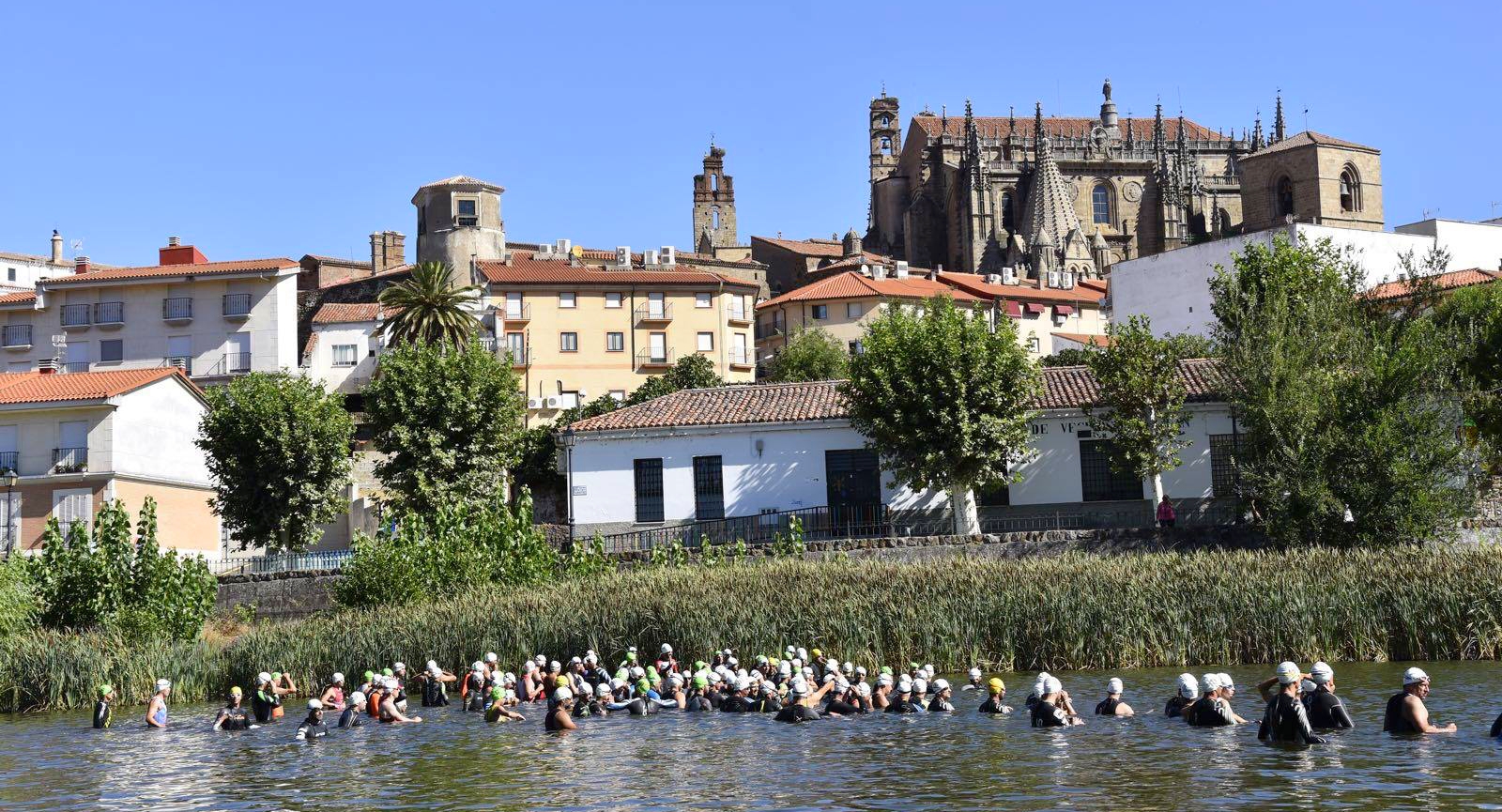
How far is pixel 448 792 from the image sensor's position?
2361 cm

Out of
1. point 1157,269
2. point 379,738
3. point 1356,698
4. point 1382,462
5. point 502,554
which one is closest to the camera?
point 1356,698

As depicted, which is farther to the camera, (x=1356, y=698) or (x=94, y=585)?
(x=94, y=585)

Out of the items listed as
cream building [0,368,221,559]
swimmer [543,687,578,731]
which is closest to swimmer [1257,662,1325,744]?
swimmer [543,687,578,731]

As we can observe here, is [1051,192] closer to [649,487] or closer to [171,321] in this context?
[171,321]

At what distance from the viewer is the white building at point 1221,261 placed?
245 feet

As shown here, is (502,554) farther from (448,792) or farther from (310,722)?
(448,792)

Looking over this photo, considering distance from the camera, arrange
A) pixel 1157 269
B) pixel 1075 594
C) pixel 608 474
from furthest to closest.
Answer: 1. pixel 1157 269
2. pixel 608 474
3. pixel 1075 594

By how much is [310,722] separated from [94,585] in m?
15.5

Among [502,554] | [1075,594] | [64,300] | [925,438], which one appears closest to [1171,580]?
[1075,594]

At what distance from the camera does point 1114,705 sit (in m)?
27.3

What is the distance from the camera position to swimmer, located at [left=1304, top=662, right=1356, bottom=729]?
2433 centimetres

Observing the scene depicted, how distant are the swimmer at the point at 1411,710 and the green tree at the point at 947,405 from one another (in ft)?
76.8

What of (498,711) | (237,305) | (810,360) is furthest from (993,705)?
(237,305)

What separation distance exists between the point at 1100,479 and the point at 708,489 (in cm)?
1153
